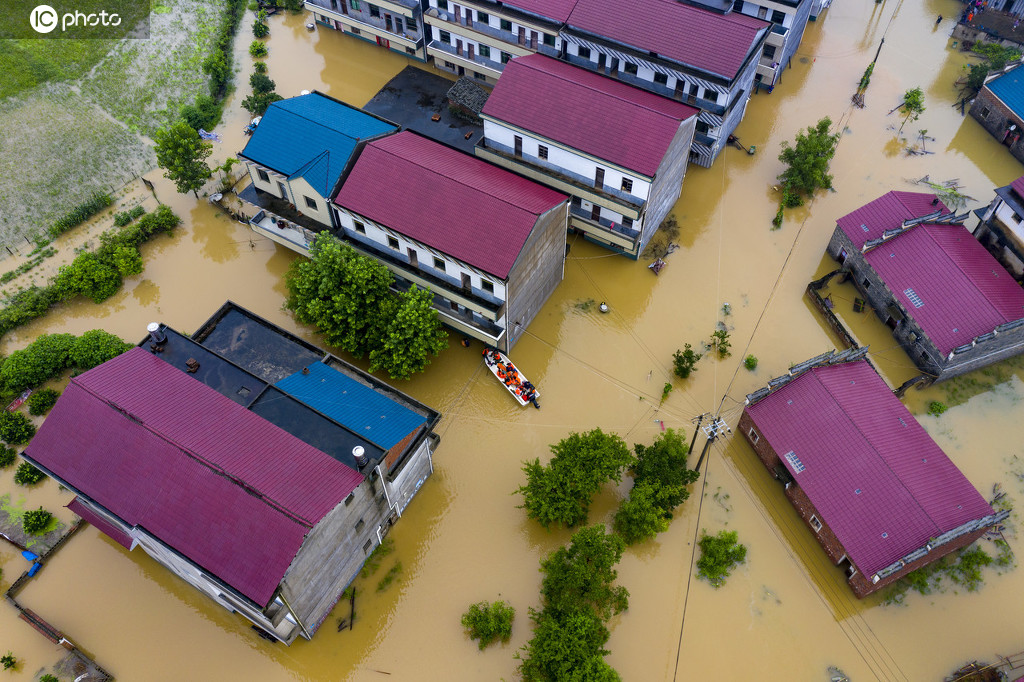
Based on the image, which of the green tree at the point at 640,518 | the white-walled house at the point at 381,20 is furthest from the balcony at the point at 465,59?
the green tree at the point at 640,518

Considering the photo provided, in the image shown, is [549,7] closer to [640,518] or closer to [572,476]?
[572,476]

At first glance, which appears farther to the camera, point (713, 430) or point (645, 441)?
point (713, 430)

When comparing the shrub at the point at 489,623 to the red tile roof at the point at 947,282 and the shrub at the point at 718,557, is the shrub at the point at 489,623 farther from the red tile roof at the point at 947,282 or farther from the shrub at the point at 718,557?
the red tile roof at the point at 947,282

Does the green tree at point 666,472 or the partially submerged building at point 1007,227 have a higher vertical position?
the partially submerged building at point 1007,227

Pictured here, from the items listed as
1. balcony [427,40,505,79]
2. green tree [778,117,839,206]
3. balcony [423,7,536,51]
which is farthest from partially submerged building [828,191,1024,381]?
balcony [427,40,505,79]

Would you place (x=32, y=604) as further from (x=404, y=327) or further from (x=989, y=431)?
(x=989, y=431)

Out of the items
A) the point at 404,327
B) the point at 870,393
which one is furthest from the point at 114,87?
the point at 870,393

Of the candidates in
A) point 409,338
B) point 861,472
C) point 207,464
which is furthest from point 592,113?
point 207,464
